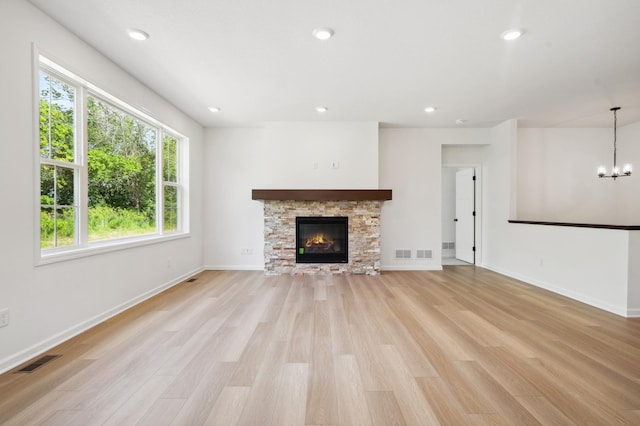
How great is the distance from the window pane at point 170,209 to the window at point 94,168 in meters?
0.03

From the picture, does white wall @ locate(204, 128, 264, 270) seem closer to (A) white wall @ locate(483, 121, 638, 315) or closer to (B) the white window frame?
(B) the white window frame

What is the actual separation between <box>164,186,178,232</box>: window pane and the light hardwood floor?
136 centimetres

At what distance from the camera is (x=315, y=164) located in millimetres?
5137

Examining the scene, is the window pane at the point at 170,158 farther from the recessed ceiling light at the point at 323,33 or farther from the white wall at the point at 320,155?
the recessed ceiling light at the point at 323,33

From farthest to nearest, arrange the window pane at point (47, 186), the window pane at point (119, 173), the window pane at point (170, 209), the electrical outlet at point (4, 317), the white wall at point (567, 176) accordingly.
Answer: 1. the white wall at point (567, 176)
2. the window pane at point (170, 209)
3. the window pane at point (119, 173)
4. the window pane at point (47, 186)
5. the electrical outlet at point (4, 317)

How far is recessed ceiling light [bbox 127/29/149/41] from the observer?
2.52 metres

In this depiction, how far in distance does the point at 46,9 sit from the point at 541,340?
484 cm

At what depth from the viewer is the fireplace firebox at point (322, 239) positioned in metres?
5.14

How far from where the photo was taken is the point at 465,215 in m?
6.17

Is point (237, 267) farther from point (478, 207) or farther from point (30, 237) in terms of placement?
point (478, 207)

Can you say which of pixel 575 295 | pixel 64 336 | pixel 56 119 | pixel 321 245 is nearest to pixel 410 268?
pixel 321 245

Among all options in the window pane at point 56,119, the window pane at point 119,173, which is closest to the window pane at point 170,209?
the window pane at point 119,173

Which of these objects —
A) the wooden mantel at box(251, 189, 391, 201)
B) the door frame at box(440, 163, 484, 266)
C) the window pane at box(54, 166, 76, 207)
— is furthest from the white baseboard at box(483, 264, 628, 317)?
the window pane at box(54, 166, 76, 207)

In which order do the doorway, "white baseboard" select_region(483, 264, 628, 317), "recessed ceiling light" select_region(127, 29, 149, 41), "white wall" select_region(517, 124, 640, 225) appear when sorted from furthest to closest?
the doorway
"white wall" select_region(517, 124, 640, 225)
"white baseboard" select_region(483, 264, 628, 317)
"recessed ceiling light" select_region(127, 29, 149, 41)
